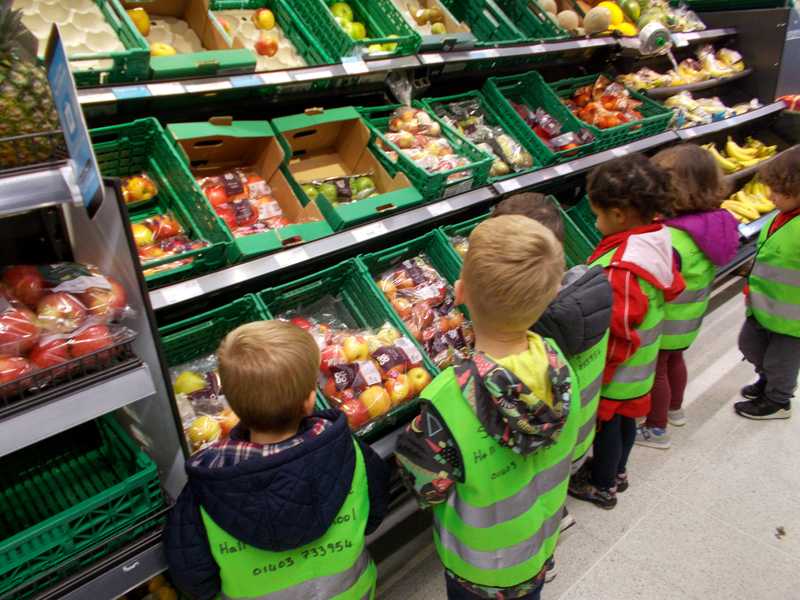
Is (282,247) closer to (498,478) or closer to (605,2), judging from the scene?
(498,478)

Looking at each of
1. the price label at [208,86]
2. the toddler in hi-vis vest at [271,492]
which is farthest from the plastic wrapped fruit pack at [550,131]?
the toddler in hi-vis vest at [271,492]

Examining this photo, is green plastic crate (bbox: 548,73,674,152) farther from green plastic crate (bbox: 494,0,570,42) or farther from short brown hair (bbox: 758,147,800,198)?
short brown hair (bbox: 758,147,800,198)

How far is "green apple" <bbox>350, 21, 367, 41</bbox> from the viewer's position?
8.46ft

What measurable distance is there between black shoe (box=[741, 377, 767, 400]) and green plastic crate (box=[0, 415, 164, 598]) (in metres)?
3.20

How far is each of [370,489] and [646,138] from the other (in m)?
3.06

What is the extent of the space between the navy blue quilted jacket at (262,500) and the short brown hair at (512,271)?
428 mm

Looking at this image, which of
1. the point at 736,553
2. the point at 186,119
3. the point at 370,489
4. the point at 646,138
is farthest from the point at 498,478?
the point at 646,138

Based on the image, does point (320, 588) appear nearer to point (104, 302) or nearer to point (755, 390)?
point (104, 302)

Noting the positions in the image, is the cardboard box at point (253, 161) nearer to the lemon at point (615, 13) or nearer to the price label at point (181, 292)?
the price label at point (181, 292)

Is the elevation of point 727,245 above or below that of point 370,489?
below

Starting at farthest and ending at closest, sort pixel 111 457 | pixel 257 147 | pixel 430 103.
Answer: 1. pixel 430 103
2. pixel 257 147
3. pixel 111 457

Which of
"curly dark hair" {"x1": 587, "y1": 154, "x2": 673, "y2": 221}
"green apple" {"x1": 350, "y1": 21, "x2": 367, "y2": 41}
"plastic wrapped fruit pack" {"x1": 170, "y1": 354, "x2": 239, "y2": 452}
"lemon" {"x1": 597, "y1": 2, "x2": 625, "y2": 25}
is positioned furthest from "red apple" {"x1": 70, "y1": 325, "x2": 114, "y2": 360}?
"lemon" {"x1": 597, "y1": 2, "x2": 625, "y2": 25}

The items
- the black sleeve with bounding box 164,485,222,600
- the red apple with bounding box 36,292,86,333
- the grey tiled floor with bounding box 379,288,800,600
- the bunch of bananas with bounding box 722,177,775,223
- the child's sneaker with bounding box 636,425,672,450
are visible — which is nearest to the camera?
the red apple with bounding box 36,292,86,333

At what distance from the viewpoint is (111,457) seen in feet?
4.98
